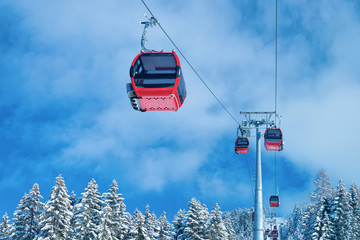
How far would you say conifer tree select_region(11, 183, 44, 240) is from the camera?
131 ft

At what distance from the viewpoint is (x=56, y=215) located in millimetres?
38469

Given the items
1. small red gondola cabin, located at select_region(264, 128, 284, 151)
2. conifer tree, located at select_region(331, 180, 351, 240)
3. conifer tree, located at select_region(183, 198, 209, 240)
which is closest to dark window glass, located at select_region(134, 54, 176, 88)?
small red gondola cabin, located at select_region(264, 128, 284, 151)

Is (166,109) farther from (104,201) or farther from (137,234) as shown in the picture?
(137,234)

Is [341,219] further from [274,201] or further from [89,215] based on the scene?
[89,215]

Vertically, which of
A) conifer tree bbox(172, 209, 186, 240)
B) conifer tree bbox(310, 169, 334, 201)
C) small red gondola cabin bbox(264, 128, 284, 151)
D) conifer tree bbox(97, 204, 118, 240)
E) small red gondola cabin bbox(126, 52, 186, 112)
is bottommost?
small red gondola cabin bbox(126, 52, 186, 112)

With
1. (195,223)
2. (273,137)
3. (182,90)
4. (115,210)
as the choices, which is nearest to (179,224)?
(195,223)

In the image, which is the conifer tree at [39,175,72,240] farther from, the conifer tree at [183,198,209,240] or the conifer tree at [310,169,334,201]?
the conifer tree at [310,169,334,201]

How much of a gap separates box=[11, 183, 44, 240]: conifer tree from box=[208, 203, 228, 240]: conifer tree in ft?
68.1

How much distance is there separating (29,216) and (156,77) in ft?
105

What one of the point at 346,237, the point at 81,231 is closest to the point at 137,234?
the point at 81,231

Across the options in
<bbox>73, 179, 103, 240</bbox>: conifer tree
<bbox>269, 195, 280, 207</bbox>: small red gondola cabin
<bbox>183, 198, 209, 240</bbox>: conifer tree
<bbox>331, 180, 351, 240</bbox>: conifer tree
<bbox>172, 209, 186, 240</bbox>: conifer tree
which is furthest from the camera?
<bbox>172, 209, 186, 240</bbox>: conifer tree

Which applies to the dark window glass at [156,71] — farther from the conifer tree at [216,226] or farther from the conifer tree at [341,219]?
the conifer tree at [341,219]

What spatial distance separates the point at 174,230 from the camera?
173 ft

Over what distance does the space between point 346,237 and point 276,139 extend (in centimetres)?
2988
